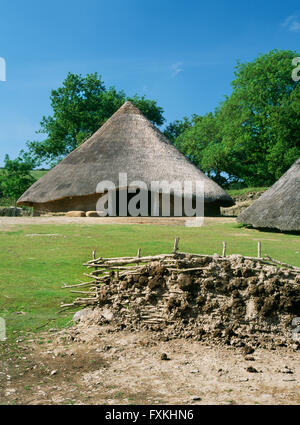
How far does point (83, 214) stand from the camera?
1780cm

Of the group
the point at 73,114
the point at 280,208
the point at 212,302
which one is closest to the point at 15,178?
the point at 73,114

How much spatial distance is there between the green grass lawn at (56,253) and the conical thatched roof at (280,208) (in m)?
2.24

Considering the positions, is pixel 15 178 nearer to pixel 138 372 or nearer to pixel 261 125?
pixel 261 125

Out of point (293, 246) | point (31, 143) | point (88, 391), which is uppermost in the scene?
point (31, 143)

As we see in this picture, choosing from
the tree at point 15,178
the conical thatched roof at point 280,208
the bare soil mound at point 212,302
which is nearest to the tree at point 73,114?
the tree at point 15,178

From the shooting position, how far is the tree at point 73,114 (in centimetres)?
3747

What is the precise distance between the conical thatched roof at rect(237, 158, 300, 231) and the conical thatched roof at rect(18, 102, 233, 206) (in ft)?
17.6

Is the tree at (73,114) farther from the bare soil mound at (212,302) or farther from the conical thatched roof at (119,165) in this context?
the bare soil mound at (212,302)

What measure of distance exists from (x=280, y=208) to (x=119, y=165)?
28.5ft

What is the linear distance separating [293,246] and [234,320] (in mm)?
5306

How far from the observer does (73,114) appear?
37.4 meters
